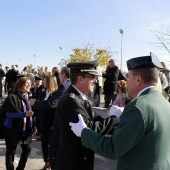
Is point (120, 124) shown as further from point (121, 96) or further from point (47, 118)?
point (121, 96)

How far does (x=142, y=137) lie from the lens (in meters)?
1.70

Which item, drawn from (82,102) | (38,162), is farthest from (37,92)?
(82,102)

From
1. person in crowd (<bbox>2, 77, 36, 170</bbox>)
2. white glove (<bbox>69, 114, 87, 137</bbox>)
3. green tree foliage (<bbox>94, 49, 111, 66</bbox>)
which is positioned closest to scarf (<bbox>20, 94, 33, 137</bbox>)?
person in crowd (<bbox>2, 77, 36, 170</bbox>)

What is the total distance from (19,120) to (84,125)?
2.50m

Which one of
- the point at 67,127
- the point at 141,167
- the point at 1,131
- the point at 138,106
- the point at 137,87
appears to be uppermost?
the point at 137,87

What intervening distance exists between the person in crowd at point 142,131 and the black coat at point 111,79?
6.93 m

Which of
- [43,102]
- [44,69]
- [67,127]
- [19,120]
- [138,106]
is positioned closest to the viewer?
[138,106]

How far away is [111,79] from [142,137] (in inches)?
288

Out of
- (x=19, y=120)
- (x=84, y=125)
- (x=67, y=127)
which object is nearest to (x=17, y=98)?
(x=19, y=120)

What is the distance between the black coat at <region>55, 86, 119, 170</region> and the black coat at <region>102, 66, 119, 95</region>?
6.55 m

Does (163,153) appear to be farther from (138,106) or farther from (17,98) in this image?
(17,98)

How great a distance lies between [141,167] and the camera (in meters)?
1.77

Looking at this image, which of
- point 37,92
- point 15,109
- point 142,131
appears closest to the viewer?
point 142,131

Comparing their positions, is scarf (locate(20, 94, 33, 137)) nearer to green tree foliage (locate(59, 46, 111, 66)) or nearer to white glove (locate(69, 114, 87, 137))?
white glove (locate(69, 114, 87, 137))
